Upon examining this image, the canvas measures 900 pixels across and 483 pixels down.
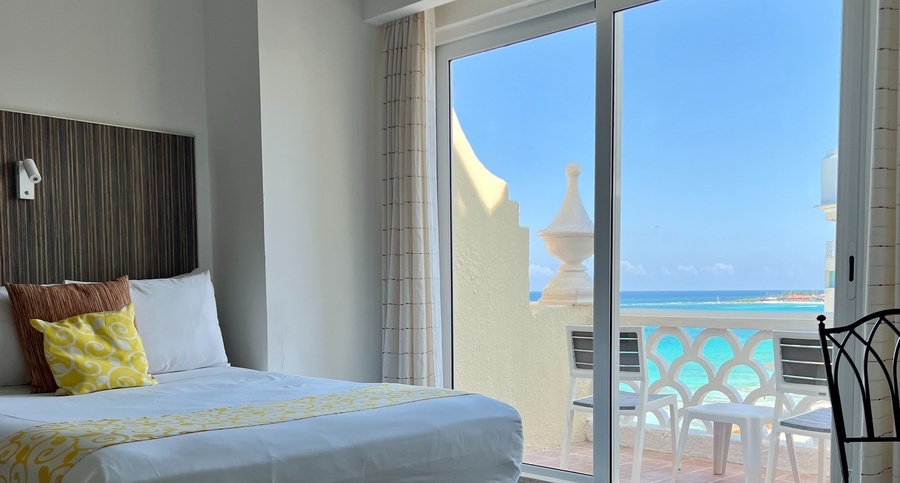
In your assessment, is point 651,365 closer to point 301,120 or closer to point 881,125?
point 881,125

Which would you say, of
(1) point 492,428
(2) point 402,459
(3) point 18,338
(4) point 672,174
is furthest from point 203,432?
(4) point 672,174

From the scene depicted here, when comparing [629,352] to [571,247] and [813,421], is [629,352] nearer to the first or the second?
[571,247]

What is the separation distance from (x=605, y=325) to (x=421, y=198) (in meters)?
1.13

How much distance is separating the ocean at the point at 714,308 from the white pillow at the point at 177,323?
184 centimetres

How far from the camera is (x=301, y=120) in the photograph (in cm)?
380

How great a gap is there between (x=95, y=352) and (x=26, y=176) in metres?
0.88

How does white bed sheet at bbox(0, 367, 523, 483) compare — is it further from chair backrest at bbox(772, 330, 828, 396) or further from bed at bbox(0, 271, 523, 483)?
chair backrest at bbox(772, 330, 828, 396)

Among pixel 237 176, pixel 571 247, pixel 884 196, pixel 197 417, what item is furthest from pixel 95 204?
pixel 884 196

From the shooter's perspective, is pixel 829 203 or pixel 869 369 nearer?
pixel 869 369

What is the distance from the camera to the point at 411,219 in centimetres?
386

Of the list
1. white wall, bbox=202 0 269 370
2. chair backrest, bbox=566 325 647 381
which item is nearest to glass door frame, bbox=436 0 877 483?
chair backrest, bbox=566 325 647 381

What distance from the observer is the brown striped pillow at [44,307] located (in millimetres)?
2883

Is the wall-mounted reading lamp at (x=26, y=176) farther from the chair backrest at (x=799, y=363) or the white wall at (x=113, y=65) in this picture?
the chair backrest at (x=799, y=363)

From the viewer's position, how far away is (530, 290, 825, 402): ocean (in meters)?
2.94
